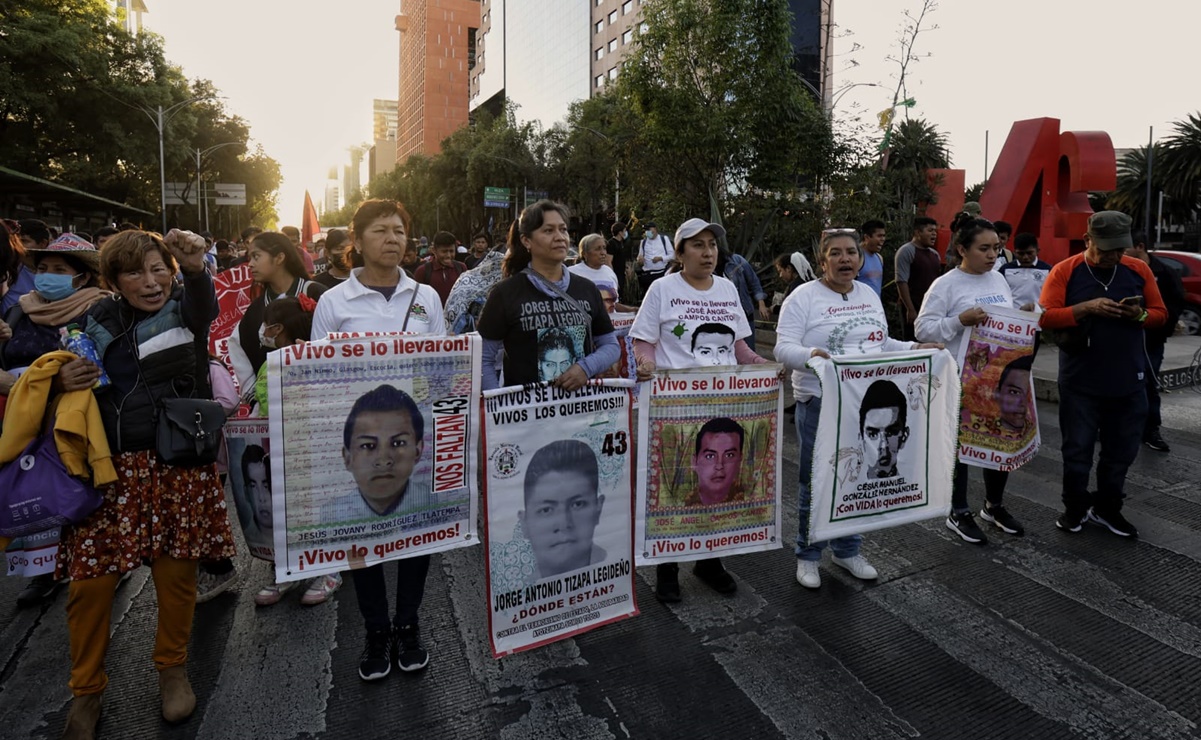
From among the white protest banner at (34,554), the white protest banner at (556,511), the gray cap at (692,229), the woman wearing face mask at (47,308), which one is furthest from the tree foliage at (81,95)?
the white protest banner at (556,511)

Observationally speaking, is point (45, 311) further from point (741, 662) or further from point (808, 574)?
point (808, 574)

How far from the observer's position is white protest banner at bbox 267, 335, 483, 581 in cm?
296

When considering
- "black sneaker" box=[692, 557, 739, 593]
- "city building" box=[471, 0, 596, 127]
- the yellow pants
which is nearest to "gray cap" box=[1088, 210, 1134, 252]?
"black sneaker" box=[692, 557, 739, 593]

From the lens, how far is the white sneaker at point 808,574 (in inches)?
162

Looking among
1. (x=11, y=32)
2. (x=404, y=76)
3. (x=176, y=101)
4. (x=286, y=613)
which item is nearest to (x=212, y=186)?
(x=176, y=101)

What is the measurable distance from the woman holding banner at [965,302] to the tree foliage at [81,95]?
34.5 m

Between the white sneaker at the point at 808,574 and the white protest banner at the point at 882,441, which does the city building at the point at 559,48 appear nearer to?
the white protest banner at the point at 882,441

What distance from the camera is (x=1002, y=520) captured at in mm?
4941

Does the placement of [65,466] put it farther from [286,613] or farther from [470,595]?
[470,595]

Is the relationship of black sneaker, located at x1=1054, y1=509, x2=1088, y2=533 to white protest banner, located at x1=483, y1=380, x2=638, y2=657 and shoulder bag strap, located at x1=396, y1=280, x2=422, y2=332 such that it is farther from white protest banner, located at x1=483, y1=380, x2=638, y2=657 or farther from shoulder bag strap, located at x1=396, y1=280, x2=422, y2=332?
shoulder bag strap, located at x1=396, y1=280, x2=422, y2=332

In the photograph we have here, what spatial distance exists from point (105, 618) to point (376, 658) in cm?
102

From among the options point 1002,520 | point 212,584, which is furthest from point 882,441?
point 212,584

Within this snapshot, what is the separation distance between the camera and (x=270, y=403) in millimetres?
2889

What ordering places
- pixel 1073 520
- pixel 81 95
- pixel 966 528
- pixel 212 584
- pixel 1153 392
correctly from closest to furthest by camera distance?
1. pixel 212 584
2. pixel 966 528
3. pixel 1073 520
4. pixel 1153 392
5. pixel 81 95
